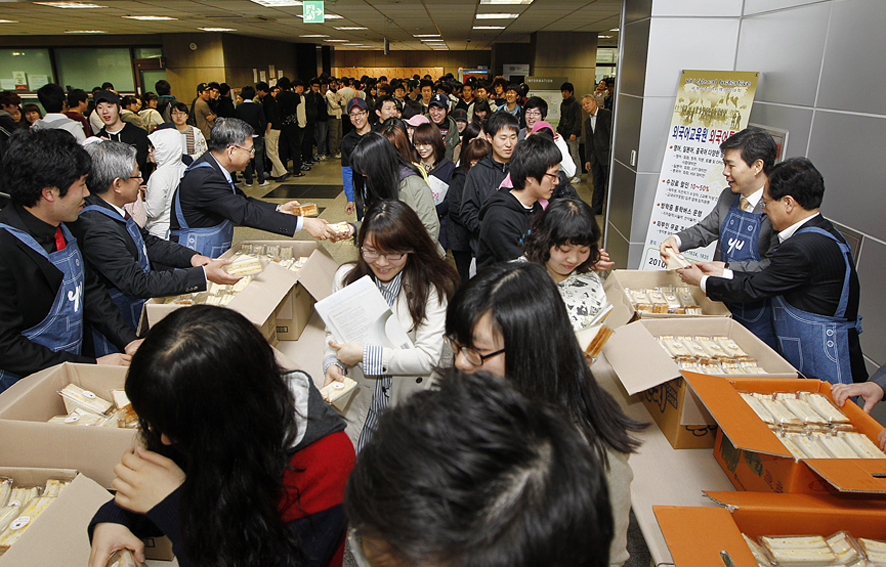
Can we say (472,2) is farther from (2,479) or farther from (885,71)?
(2,479)

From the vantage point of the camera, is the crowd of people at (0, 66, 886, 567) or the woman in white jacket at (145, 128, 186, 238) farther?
the woman in white jacket at (145, 128, 186, 238)

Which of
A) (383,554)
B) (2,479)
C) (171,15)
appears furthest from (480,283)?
(171,15)

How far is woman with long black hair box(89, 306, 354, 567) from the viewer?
0.96 meters

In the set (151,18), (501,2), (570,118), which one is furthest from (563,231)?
(151,18)

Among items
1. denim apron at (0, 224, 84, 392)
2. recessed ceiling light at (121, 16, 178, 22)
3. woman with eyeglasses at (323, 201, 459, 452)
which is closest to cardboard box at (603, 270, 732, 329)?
woman with eyeglasses at (323, 201, 459, 452)

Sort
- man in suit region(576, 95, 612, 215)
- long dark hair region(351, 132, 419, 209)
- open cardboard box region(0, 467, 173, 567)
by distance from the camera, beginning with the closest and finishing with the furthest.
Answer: open cardboard box region(0, 467, 173, 567) → long dark hair region(351, 132, 419, 209) → man in suit region(576, 95, 612, 215)

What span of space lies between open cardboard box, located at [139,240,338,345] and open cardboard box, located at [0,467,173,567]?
86cm

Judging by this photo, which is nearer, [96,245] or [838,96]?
[96,245]

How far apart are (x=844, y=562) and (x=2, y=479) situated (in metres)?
2.37

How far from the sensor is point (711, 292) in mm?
2430

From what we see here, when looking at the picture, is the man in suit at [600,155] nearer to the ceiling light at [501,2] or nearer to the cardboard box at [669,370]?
the ceiling light at [501,2]

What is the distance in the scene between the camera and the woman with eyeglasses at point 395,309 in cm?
196

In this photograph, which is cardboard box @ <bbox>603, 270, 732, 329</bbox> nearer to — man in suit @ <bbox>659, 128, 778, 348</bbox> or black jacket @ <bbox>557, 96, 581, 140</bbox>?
man in suit @ <bbox>659, 128, 778, 348</bbox>

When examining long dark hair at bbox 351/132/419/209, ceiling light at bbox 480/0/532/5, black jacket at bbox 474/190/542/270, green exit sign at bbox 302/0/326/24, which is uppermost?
ceiling light at bbox 480/0/532/5
